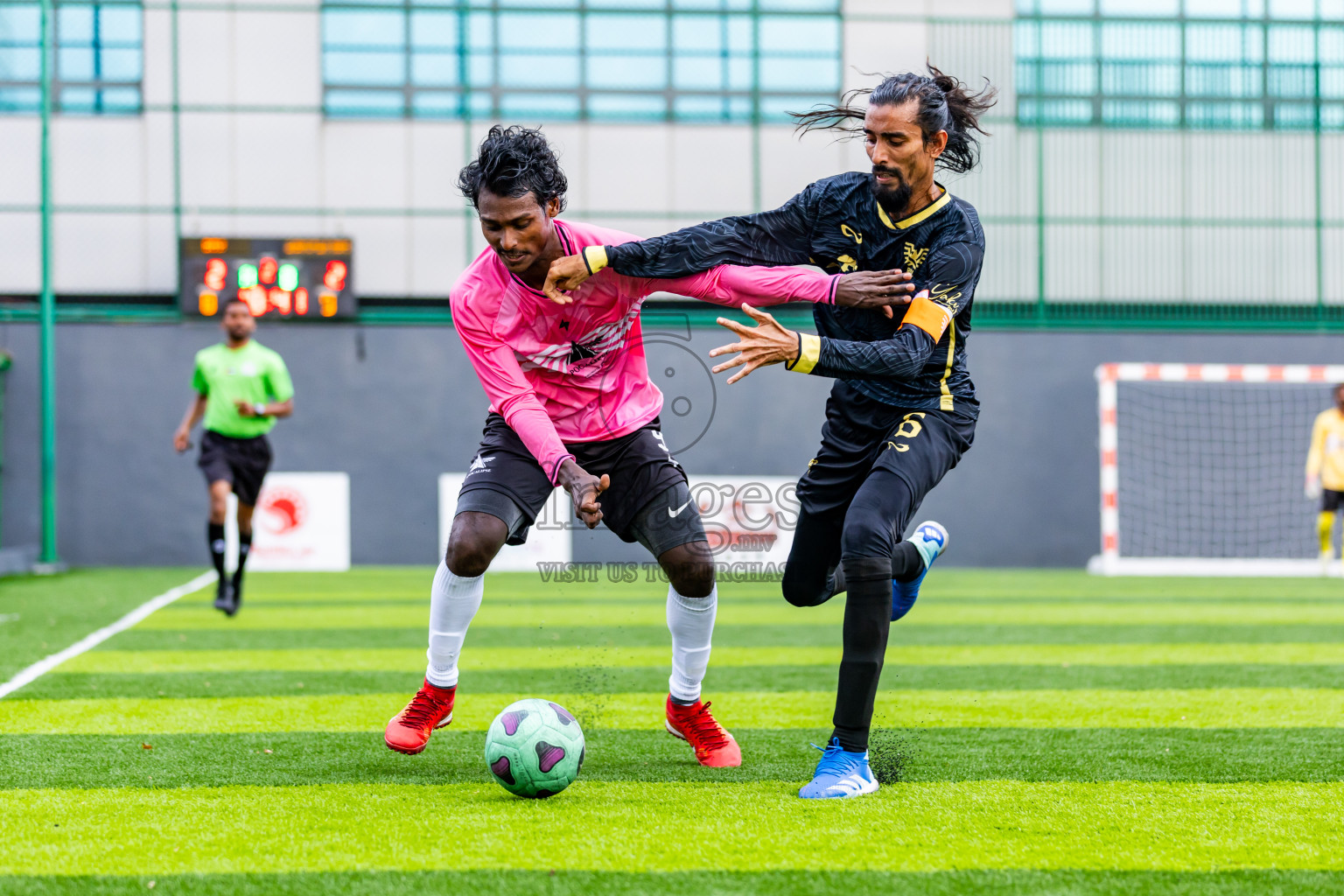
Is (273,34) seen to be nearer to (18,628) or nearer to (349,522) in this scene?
(349,522)

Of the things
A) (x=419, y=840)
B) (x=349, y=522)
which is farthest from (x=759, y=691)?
(x=349, y=522)

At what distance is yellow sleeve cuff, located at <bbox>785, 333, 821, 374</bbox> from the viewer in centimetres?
355

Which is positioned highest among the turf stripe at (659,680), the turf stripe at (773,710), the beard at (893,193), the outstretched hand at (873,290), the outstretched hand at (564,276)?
the beard at (893,193)

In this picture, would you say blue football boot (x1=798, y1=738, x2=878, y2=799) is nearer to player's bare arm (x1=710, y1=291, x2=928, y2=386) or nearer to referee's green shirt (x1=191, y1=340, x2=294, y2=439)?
player's bare arm (x1=710, y1=291, x2=928, y2=386)

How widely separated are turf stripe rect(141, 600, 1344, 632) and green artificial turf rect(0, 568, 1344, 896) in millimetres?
719

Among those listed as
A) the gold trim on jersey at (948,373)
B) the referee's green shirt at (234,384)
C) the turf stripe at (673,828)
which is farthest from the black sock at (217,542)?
the gold trim on jersey at (948,373)

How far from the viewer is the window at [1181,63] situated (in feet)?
59.2

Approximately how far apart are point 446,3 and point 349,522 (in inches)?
286

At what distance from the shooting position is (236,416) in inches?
365

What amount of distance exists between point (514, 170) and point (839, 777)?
→ 2033mm

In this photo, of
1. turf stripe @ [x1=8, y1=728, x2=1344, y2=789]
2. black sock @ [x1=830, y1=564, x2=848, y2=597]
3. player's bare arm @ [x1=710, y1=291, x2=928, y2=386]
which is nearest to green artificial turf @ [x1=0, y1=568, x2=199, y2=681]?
turf stripe @ [x1=8, y1=728, x2=1344, y2=789]

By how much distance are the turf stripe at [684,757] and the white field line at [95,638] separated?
166 cm

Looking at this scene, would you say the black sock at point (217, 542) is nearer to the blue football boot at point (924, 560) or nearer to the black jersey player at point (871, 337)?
the blue football boot at point (924, 560)

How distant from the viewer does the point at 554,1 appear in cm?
1802
